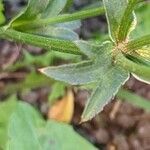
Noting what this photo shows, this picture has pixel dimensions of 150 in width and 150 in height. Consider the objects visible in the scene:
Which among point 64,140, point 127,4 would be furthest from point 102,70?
point 64,140

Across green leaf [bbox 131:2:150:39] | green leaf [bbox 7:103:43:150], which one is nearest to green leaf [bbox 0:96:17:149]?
green leaf [bbox 7:103:43:150]

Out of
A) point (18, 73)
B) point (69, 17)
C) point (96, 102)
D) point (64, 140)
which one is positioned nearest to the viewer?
point (96, 102)

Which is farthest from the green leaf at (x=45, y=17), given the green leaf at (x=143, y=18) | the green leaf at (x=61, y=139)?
the green leaf at (x=143, y=18)

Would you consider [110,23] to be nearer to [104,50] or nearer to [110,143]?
[104,50]

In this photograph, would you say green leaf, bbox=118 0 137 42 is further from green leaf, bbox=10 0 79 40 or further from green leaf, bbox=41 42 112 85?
green leaf, bbox=10 0 79 40

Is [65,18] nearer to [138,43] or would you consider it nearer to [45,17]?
[45,17]

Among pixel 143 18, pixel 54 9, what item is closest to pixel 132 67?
pixel 54 9
